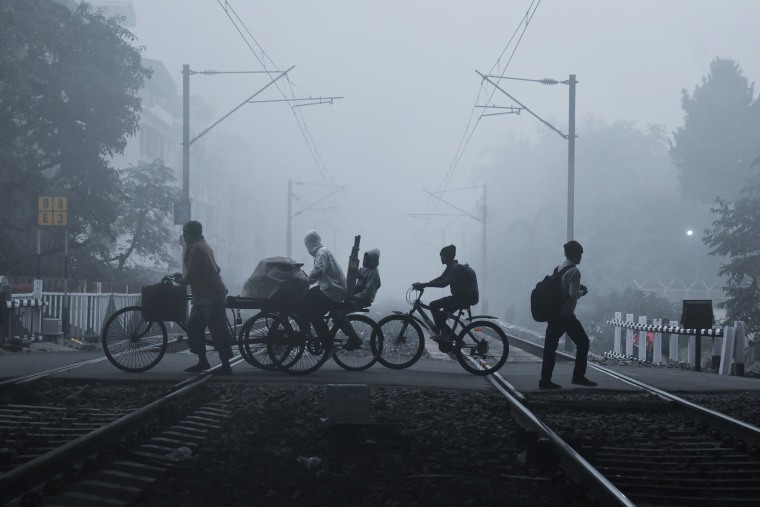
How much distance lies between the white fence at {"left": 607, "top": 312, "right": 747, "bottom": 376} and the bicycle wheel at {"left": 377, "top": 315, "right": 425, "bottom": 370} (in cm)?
647

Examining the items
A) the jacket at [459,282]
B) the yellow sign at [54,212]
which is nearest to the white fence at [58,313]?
the yellow sign at [54,212]

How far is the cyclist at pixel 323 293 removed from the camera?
13.1 metres

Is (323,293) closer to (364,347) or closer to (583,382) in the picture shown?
(364,347)

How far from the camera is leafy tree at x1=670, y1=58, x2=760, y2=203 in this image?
68312 millimetres

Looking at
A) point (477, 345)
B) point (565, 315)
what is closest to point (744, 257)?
point (477, 345)

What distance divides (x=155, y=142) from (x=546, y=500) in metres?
75.9

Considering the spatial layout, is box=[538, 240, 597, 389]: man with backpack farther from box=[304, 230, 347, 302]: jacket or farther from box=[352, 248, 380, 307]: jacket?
box=[304, 230, 347, 302]: jacket

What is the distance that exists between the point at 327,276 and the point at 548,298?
8.95ft

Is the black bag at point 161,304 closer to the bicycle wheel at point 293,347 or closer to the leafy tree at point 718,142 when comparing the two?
the bicycle wheel at point 293,347

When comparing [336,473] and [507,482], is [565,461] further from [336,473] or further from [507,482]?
[336,473]

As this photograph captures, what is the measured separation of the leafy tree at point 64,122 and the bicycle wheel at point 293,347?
22513 millimetres

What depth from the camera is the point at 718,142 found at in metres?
68.6

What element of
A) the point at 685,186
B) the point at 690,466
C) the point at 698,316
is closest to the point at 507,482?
the point at 690,466

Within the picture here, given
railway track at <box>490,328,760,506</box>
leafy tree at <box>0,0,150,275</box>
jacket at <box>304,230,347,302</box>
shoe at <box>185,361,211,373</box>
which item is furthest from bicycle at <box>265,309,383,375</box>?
leafy tree at <box>0,0,150,275</box>
